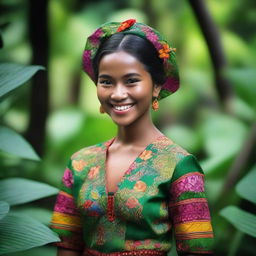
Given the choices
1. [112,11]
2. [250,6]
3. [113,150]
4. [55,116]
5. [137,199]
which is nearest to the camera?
[137,199]

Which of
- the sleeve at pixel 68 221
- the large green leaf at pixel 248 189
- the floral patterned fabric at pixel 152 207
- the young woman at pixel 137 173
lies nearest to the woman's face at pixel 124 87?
the young woman at pixel 137 173

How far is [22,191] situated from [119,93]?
1.33 ft

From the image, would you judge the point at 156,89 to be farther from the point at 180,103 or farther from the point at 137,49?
the point at 180,103

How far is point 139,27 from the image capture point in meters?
1.22

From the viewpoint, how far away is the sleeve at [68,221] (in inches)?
51.0

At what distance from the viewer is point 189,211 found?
1156mm

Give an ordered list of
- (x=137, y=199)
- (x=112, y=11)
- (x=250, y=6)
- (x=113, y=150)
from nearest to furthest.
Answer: (x=137, y=199), (x=113, y=150), (x=112, y=11), (x=250, y=6)

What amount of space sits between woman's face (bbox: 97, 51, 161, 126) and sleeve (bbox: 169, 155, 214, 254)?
16 cm

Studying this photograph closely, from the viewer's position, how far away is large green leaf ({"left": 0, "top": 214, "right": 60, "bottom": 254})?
1.16m

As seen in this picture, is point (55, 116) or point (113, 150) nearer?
point (113, 150)

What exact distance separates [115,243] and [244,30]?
241 centimetres

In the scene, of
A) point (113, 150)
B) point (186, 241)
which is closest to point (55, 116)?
point (113, 150)

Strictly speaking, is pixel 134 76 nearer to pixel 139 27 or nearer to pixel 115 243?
pixel 139 27

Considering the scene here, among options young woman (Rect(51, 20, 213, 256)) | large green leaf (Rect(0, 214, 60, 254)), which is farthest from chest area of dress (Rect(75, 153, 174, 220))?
large green leaf (Rect(0, 214, 60, 254))
